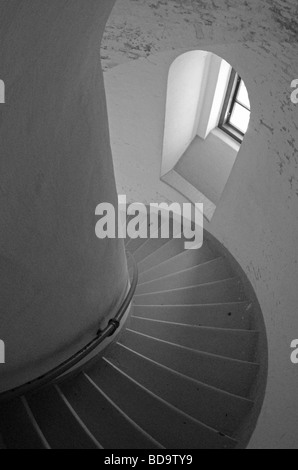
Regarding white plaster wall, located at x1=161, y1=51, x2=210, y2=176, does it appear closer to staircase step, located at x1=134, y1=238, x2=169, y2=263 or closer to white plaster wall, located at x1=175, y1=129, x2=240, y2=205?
white plaster wall, located at x1=175, y1=129, x2=240, y2=205

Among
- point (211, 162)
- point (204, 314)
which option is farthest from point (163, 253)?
point (211, 162)

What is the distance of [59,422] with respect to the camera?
3.54 meters

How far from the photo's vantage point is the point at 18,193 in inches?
93.9

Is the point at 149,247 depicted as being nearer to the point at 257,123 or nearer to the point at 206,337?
the point at 206,337

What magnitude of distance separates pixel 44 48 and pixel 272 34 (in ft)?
7.04

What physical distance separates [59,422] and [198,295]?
239 centimetres

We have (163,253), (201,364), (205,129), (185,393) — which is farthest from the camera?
(205,129)

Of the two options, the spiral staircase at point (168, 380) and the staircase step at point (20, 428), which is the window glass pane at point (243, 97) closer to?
the spiral staircase at point (168, 380)

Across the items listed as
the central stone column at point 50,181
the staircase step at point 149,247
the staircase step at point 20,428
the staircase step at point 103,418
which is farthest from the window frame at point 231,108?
the staircase step at point 20,428

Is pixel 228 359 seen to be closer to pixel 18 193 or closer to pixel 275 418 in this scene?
pixel 275 418

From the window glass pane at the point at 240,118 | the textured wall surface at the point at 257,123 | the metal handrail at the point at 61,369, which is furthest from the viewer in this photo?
the window glass pane at the point at 240,118

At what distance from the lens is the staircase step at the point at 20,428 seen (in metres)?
3.13

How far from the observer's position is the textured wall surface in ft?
12.6

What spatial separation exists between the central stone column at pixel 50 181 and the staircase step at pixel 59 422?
438 mm
